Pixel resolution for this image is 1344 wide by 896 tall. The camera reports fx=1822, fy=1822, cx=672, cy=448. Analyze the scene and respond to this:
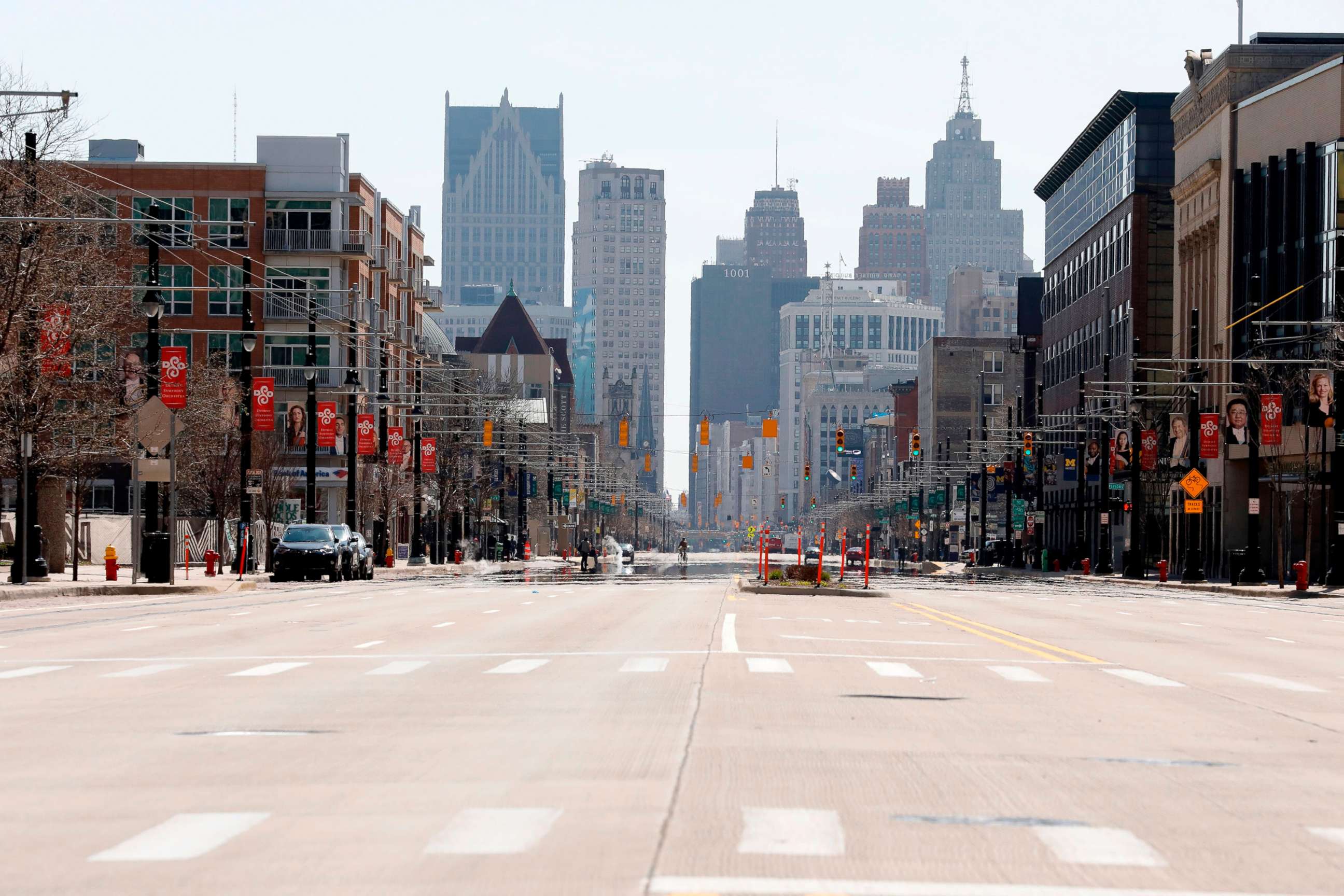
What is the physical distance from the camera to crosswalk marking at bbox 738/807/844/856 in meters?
8.30

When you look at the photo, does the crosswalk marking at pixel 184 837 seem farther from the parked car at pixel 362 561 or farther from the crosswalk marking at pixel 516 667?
the parked car at pixel 362 561

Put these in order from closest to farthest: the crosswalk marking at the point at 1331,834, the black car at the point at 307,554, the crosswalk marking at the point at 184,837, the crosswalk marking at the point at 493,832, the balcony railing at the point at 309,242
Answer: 1. the crosswalk marking at the point at 184,837
2. the crosswalk marking at the point at 493,832
3. the crosswalk marking at the point at 1331,834
4. the black car at the point at 307,554
5. the balcony railing at the point at 309,242

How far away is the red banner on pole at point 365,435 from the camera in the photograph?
67.9 meters

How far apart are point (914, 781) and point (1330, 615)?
109ft

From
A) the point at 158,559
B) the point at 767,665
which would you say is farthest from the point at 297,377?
the point at 767,665

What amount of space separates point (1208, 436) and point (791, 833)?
201 ft

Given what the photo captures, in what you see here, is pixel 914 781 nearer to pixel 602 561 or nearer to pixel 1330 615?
pixel 1330 615

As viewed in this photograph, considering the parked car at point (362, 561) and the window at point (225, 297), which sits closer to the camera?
the parked car at point (362, 561)

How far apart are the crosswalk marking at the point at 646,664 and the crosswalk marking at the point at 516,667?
96 cm

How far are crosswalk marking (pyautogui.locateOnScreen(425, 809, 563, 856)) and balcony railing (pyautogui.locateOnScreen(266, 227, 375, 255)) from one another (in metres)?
97.7

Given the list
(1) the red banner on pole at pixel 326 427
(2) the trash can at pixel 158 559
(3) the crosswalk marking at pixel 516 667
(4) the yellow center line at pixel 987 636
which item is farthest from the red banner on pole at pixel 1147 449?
(3) the crosswalk marking at pixel 516 667

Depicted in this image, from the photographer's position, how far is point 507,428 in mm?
117625

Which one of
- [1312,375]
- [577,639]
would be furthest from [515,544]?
[577,639]

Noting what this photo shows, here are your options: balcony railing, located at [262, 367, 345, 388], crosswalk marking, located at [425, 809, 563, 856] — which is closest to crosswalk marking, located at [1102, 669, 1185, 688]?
crosswalk marking, located at [425, 809, 563, 856]
